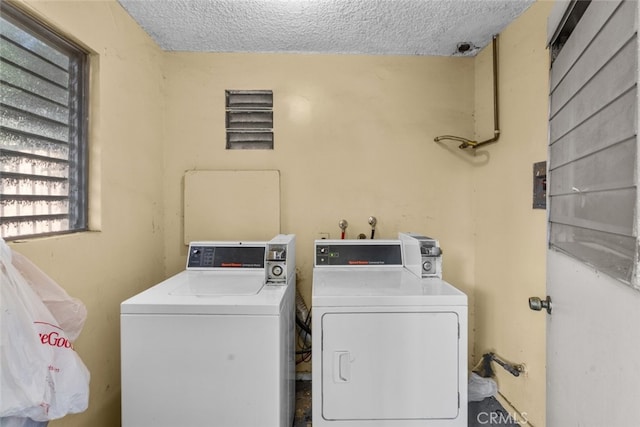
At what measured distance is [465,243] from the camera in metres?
2.26

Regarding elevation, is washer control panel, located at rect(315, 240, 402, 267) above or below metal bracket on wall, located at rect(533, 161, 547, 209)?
below

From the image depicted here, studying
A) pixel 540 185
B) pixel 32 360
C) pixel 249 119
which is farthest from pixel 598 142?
pixel 249 119

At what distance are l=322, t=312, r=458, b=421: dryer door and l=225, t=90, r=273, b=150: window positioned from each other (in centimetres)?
142

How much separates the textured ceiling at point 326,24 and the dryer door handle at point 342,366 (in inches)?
71.1

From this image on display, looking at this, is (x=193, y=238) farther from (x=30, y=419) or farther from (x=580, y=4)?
(x=580, y=4)

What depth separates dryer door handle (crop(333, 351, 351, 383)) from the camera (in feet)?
4.33

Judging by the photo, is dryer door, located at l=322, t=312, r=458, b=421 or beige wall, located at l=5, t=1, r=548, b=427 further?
beige wall, located at l=5, t=1, r=548, b=427

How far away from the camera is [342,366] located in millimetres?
1320

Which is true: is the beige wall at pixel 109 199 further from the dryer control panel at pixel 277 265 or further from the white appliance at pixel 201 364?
the dryer control panel at pixel 277 265

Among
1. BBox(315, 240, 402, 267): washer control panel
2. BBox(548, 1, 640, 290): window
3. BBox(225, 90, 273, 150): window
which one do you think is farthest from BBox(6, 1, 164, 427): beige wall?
BBox(548, 1, 640, 290): window

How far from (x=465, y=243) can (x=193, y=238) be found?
1.98 m

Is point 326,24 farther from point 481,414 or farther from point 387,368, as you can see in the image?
point 481,414

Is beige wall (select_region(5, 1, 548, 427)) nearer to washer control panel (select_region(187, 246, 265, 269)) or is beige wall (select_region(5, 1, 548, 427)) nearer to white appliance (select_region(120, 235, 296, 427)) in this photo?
washer control panel (select_region(187, 246, 265, 269))

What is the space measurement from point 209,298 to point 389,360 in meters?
0.81
